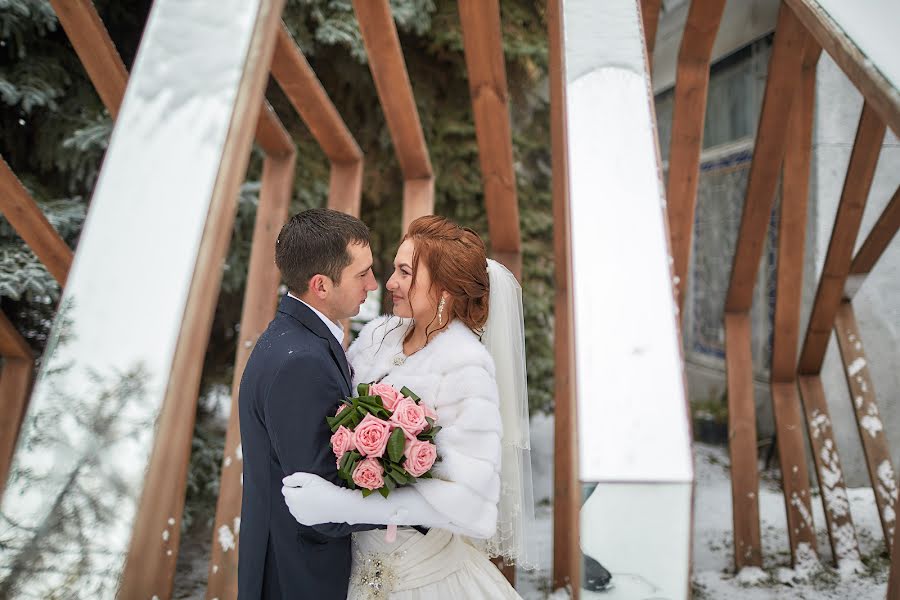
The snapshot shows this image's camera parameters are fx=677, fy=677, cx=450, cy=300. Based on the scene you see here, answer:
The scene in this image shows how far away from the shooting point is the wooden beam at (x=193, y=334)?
0.95 metres

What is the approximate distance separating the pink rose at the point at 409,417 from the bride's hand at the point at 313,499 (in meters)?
0.19

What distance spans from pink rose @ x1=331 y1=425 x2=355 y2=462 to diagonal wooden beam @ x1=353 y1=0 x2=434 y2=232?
5.87 ft

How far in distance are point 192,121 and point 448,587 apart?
1.28 m

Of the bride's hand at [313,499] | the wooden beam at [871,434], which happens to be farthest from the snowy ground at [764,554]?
the bride's hand at [313,499]

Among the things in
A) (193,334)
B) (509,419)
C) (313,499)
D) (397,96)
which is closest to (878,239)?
(397,96)

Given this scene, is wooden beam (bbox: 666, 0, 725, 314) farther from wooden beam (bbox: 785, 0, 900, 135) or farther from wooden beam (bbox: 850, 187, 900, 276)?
wooden beam (bbox: 785, 0, 900, 135)

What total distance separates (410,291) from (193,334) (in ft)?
2.87

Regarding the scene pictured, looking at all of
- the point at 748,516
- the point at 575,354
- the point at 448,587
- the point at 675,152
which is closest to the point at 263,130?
the point at 675,152

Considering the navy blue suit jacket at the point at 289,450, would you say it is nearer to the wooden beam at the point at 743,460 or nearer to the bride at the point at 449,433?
the bride at the point at 449,433

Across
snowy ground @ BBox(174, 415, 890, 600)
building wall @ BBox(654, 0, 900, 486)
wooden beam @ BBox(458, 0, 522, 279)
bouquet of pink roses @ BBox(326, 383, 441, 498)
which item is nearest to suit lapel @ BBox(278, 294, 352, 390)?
bouquet of pink roses @ BBox(326, 383, 441, 498)

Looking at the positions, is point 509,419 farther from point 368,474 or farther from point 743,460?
point 743,460

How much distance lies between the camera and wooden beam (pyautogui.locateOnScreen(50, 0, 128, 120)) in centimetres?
241

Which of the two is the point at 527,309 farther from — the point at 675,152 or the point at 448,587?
the point at 448,587

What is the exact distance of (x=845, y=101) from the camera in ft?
18.4
